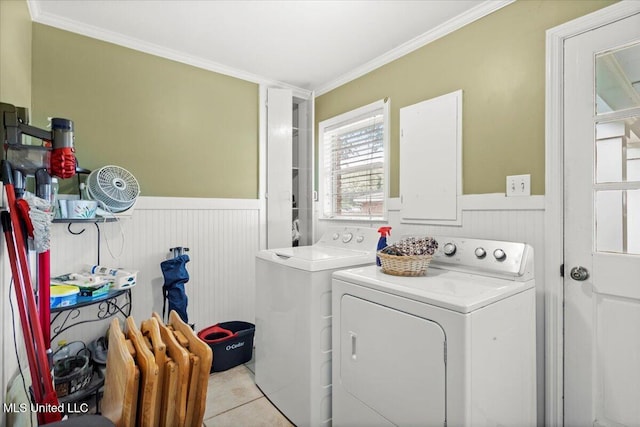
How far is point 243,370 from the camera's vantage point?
2369 millimetres

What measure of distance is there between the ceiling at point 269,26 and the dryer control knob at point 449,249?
1.36m

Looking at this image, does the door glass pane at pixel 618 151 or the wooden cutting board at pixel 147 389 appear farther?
the door glass pane at pixel 618 151

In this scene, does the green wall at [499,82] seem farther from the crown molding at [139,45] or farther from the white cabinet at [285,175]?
the crown molding at [139,45]

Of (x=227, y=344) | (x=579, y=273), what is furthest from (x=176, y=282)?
(x=579, y=273)

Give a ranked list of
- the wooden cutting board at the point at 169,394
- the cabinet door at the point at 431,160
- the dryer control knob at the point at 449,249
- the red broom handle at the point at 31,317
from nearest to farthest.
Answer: the red broom handle at the point at 31,317 < the wooden cutting board at the point at 169,394 < the dryer control knob at the point at 449,249 < the cabinet door at the point at 431,160

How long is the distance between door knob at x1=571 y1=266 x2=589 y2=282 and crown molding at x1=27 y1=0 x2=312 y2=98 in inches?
102

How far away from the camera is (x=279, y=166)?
2973mm

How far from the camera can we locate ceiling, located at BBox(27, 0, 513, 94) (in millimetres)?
1871

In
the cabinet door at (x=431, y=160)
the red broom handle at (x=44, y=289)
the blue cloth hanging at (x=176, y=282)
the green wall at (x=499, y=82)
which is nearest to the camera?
the red broom handle at (x=44, y=289)

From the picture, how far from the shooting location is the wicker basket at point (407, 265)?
5.03 feet

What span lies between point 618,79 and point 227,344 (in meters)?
2.76

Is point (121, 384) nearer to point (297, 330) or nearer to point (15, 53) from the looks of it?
point (297, 330)

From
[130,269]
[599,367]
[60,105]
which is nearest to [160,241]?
[130,269]

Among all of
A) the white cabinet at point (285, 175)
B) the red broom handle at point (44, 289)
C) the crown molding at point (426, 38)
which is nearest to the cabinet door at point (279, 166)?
the white cabinet at point (285, 175)
